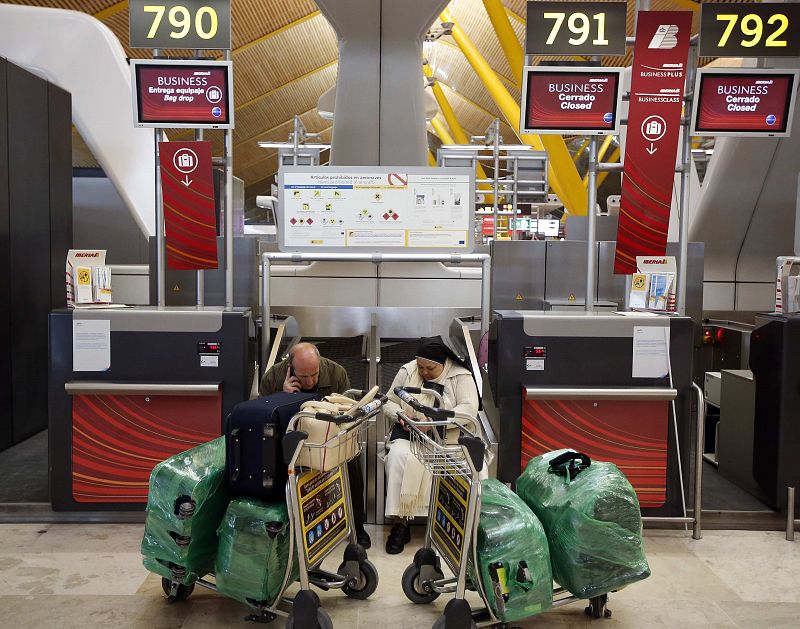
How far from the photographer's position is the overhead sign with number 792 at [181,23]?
5.28 m

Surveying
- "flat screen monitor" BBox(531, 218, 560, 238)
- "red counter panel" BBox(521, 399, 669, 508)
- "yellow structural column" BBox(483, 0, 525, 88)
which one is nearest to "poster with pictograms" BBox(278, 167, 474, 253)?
"red counter panel" BBox(521, 399, 669, 508)

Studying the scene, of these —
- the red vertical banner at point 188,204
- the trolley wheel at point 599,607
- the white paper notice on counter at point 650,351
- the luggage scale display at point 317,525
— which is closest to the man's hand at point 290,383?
the luggage scale display at point 317,525

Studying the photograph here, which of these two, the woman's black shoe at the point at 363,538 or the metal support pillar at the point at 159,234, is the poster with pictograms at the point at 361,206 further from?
the woman's black shoe at the point at 363,538

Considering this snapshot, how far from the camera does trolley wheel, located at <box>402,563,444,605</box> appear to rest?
11.9 ft

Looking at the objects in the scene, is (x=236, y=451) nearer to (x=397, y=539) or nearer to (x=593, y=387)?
(x=397, y=539)

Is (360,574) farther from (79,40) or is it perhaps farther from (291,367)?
(79,40)

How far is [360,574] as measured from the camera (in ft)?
12.1

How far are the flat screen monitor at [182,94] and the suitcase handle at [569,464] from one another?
3194 mm

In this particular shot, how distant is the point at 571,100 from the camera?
5.35 metres

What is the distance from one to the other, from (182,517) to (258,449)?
1.49 ft

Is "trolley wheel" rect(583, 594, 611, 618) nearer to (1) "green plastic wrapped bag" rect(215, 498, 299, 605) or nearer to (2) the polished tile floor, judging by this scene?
(2) the polished tile floor

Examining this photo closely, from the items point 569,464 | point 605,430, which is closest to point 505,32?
point 605,430

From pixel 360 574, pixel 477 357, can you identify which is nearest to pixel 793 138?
pixel 477 357

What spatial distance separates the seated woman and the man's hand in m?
0.53
